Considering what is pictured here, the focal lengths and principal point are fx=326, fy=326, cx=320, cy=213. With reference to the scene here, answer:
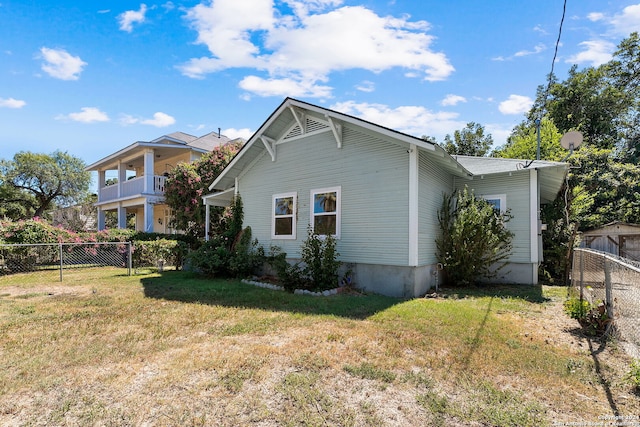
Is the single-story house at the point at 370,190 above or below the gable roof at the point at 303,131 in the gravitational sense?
below

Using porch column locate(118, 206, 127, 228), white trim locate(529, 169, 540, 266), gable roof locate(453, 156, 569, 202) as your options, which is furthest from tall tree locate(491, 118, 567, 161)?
porch column locate(118, 206, 127, 228)

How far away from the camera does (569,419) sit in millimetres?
2666

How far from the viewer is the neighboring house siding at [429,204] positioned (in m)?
8.01

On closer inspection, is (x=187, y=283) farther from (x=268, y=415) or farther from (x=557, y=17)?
(x=557, y=17)

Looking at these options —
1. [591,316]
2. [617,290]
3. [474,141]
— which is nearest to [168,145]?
[591,316]

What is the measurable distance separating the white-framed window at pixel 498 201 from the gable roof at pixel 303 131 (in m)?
1.12

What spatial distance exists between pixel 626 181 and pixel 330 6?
18.6 metres

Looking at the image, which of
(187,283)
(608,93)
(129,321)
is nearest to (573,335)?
(129,321)

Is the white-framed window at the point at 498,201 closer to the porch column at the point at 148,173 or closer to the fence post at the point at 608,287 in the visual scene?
the fence post at the point at 608,287

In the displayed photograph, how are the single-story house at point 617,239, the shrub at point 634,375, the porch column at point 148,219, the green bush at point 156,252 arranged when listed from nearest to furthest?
the shrub at point 634,375, the green bush at point 156,252, the single-story house at point 617,239, the porch column at point 148,219

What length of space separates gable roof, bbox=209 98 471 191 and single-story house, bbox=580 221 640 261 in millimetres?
9135

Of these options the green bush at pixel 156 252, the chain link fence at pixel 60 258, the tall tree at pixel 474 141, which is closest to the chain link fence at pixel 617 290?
the chain link fence at pixel 60 258

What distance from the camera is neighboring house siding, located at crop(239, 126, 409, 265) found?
7.80m

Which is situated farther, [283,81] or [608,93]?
[608,93]
